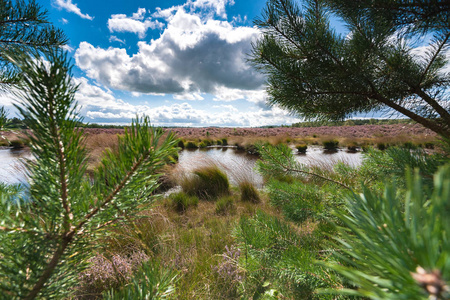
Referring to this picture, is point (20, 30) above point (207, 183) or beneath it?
above

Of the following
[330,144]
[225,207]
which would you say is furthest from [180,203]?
[330,144]

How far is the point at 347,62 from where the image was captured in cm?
87

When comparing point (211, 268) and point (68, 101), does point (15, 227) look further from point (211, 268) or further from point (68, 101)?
point (211, 268)

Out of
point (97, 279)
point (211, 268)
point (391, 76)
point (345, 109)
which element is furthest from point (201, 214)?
point (391, 76)

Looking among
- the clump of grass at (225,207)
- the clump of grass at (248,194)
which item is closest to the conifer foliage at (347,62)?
the clump of grass at (225,207)

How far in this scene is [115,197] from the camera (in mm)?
349

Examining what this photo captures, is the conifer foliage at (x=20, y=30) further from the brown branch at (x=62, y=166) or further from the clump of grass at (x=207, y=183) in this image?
the clump of grass at (x=207, y=183)

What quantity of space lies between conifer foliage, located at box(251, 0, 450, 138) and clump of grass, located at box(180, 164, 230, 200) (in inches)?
143

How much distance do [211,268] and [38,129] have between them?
65.5 inches

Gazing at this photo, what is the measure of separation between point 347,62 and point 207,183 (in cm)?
399

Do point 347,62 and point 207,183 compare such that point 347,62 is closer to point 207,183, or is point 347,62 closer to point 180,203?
point 180,203

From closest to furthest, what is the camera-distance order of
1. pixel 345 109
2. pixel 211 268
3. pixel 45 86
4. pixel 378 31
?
pixel 45 86 → pixel 378 31 → pixel 345 109 → pixel 211 268

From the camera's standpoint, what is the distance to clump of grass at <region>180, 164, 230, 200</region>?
4.43 meters

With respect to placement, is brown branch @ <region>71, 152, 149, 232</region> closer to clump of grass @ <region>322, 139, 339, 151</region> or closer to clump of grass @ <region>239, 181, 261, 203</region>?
clump of grass @ <region>239, 181, 261, 203</region>
